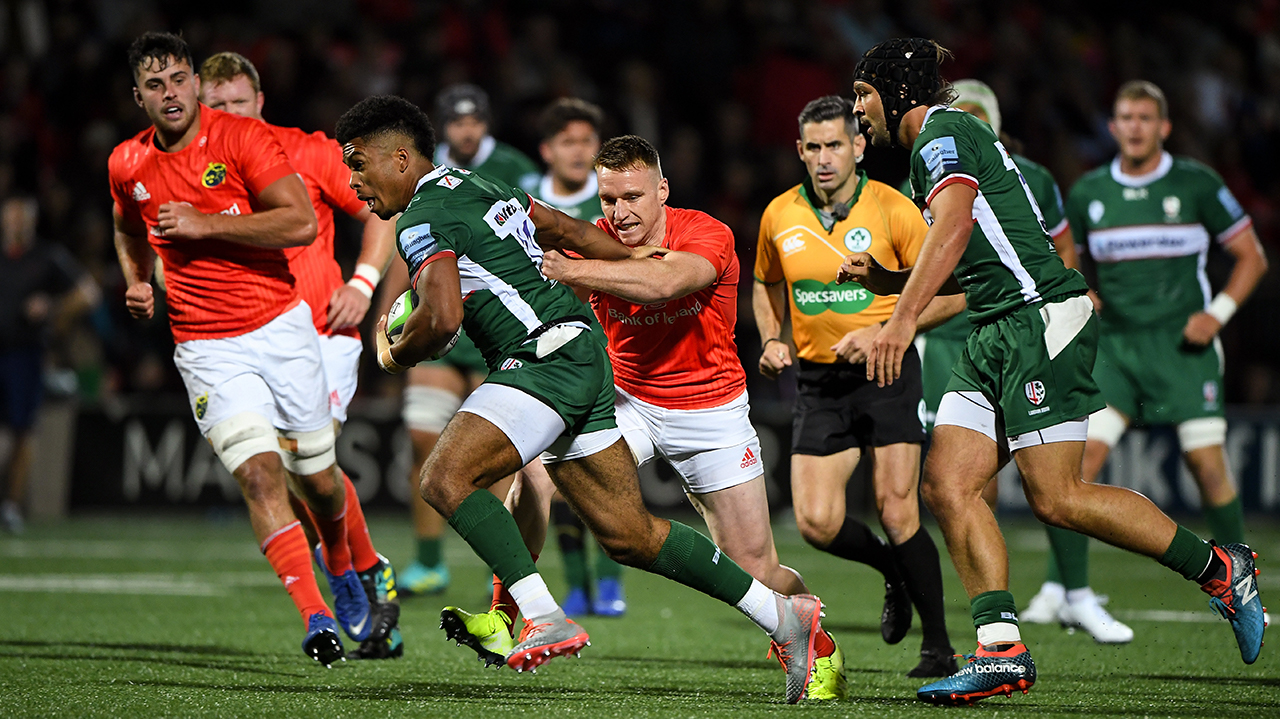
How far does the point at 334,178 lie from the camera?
7.00 meters

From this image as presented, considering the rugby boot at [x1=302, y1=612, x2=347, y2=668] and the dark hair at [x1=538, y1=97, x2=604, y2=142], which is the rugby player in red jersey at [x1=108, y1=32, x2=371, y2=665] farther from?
the dark hair at [x1=538, y1=97, x2=604, y2=142]

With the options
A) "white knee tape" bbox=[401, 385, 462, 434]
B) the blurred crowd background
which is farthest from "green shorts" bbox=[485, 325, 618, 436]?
the blurred crowd background

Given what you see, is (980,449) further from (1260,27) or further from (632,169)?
(1260,27)

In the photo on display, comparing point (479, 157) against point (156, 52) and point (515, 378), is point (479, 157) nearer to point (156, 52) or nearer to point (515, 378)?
point (156, 52)

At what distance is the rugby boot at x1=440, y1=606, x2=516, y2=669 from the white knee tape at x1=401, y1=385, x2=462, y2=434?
4157 millimetres

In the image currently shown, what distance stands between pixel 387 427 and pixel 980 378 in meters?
9.07

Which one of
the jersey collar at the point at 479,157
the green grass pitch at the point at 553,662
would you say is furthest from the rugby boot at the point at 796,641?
the jersey collar at the point at 479,157

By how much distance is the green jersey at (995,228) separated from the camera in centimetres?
520

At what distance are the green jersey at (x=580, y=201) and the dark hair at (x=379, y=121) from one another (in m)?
3.37

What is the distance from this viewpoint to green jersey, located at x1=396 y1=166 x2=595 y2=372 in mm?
4918

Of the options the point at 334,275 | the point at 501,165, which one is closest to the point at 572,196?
the point at 501,165

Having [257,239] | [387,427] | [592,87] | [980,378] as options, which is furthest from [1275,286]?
[257,239]

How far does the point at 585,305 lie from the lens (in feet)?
17.4

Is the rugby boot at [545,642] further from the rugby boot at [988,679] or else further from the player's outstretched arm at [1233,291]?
the player's outstretched arm at [1233,291]
